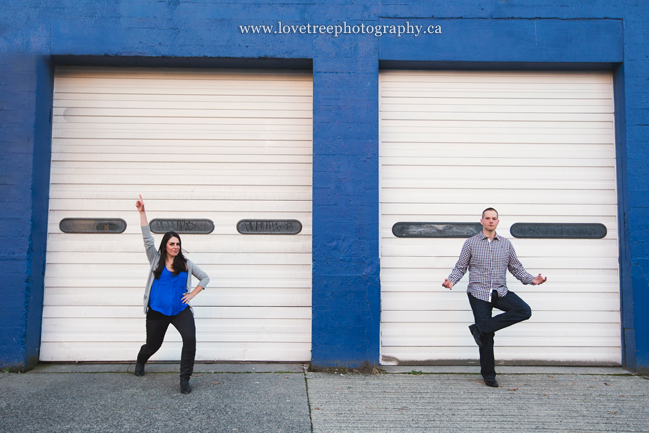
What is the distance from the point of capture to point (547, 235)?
18.0ft

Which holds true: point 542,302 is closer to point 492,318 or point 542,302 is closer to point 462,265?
point 492,318

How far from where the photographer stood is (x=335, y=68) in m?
5.32

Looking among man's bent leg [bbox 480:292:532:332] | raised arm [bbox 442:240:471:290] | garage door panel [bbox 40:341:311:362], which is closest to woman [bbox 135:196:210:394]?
garage door panel [bbox 40:341:311:362]

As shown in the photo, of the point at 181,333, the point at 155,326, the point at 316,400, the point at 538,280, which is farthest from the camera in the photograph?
the point at 538,280

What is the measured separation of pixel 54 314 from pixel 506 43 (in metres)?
6.08

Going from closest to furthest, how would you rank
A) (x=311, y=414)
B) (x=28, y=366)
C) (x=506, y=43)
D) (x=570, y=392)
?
(x=311, y=414)
(x=570, y=392)
(x=28, y=366)
(x=506, y=43)

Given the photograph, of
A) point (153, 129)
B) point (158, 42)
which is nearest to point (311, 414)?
point (153, 129)

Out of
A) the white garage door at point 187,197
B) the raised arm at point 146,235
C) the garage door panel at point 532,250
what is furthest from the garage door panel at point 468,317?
the raised arm at point 146,235

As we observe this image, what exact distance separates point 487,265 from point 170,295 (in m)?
3.11

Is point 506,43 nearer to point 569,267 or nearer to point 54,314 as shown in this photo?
point 569,267

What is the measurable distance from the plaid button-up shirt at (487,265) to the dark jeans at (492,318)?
0.07 metres

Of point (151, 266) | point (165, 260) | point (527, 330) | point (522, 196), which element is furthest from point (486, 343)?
point (151, 266)

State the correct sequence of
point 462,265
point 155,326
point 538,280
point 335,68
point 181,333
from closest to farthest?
point 181,333 < point 155,326 < point 538,280 < point 462,265 < point 335,68

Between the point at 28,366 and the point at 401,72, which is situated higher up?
the point at 401,72
